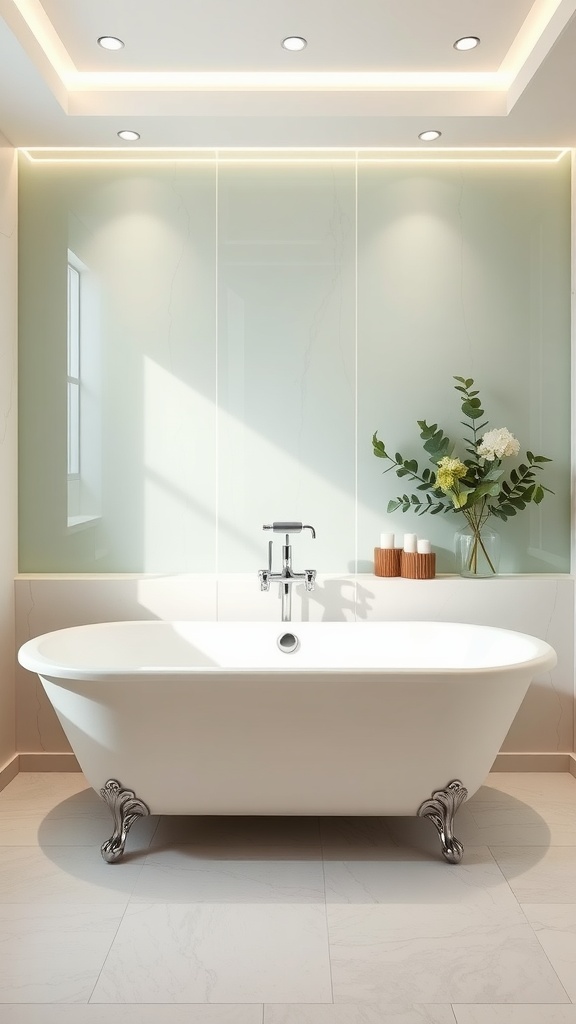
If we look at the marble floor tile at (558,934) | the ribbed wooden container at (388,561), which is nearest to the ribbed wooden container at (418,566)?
the ribbed wooden container at (388,561)

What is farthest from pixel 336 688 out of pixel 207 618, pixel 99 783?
pixel 207 618

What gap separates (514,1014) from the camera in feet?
5.87

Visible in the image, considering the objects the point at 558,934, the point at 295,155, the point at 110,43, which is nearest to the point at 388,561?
the point at 558,934

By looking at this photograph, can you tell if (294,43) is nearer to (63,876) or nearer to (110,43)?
(110,43)

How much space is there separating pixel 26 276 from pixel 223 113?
111 centimetres

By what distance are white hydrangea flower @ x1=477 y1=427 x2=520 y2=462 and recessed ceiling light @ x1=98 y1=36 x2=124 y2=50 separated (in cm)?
200

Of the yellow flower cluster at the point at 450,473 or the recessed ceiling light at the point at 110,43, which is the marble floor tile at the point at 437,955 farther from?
the recessed ceiling light at the point at 110,43

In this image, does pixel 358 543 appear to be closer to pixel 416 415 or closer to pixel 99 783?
pixel 416 415

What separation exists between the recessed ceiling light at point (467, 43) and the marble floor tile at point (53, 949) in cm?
301

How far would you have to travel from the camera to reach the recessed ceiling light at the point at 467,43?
2705 mm

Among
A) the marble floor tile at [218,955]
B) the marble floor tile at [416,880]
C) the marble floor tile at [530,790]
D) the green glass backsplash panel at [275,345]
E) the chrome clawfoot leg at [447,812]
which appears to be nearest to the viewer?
the marble floor tile at [218,955]

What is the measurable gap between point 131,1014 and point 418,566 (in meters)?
1.97

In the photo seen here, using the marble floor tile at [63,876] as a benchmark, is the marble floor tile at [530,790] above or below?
above

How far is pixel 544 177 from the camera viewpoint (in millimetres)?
3404
